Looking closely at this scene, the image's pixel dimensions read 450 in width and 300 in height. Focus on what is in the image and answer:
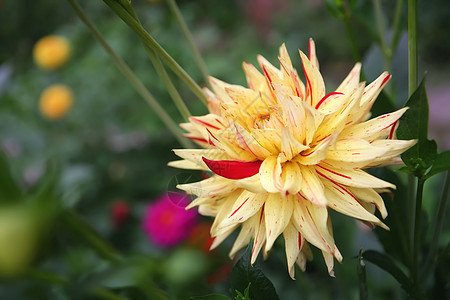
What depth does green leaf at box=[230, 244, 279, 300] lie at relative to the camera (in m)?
0.30

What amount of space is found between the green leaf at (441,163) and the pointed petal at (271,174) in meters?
0.09

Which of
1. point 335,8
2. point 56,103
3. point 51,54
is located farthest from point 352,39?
point 51,54

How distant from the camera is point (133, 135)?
1.17 meters

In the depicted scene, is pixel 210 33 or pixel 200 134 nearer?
pixel 200 134

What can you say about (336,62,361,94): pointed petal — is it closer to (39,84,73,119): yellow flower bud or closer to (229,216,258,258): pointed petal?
(229,216,258,258): pointed petal

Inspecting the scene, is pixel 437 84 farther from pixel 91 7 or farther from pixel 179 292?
pixel 179 292

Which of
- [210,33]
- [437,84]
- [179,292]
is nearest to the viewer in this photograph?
[179,292]

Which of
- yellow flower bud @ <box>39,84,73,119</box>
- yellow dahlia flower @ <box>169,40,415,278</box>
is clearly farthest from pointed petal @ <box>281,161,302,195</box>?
yellow flower bud @ <box>39,84,73,119</box>

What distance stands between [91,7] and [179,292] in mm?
1081

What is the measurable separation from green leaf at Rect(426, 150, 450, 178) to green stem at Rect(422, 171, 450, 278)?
0.12ft

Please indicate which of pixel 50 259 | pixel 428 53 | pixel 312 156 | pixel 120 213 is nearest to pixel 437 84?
pixel 428 53

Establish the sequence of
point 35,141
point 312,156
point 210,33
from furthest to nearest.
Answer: point 210,33, point 35,141, point 312,156

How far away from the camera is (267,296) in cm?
30

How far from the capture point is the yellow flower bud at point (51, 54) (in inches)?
43.3
